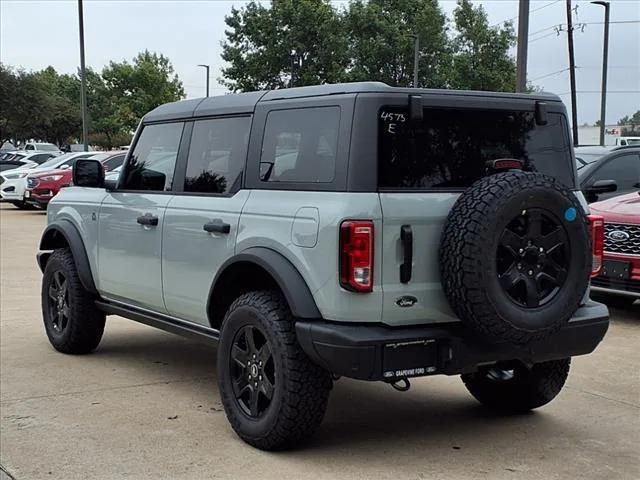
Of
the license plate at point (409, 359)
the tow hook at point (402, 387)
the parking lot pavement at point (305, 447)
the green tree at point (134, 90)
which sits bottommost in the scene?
the parking lot pavement at point (305, 447)

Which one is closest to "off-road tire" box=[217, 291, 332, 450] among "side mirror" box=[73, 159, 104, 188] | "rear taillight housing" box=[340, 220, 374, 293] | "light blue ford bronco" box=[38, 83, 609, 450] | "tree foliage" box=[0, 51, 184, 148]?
"light blue ford bronco" box=[38, 83, 609, 450]

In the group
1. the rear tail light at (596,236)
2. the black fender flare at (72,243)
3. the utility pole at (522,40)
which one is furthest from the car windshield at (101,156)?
the rear tail light at (596,236)

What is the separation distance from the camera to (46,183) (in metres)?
21.0

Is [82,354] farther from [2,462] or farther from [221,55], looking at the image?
[221,55]

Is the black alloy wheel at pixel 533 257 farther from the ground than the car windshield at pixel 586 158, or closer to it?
closer to it

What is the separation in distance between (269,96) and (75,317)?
8.94 ft

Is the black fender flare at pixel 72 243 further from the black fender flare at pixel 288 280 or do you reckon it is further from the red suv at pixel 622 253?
the red suv at pixel 622 253

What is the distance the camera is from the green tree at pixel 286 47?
A: 44.6m

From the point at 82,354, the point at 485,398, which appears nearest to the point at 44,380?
the point at 82,354

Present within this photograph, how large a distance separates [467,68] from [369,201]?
43211 millimetres

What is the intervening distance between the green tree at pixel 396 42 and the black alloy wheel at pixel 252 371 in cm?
4096

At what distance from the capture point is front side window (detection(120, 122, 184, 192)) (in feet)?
18.5

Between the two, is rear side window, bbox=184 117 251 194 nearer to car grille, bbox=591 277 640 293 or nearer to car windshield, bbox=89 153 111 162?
car grille, bbox=591 277 640 293

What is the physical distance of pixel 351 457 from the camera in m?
4.46
